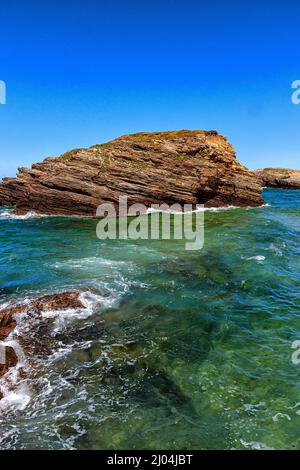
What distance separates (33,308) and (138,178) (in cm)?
3581

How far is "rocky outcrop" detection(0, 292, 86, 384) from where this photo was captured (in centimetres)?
1295

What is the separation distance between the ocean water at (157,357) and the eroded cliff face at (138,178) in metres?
24.9

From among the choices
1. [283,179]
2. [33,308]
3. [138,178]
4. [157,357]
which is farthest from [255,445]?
[283,179]

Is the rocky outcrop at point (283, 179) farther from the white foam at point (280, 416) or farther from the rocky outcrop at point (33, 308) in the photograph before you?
the white foam at point (280, 416)

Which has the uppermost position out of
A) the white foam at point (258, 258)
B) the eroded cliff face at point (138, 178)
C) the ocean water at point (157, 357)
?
the eroded cliff face at point (138, 178)

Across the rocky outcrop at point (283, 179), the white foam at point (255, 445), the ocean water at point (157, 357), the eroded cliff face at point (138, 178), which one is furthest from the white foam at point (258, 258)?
the rocky outcrop at point (283, 179)

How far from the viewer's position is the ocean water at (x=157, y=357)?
8.86 meters

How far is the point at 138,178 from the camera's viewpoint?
49062mm

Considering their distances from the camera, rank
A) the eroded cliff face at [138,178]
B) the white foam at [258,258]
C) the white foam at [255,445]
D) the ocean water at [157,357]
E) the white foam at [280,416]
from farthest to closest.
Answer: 1. the eroded cliff face at [138,178]
2. the white foam at [258,258]
3. the white foam at [280,416]
4. the ocean water at [157,357]
5. the white foam at [255,445]

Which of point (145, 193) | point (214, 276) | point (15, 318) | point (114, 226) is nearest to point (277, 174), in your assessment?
point (145, 193)

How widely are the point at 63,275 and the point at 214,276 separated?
27.4 feet

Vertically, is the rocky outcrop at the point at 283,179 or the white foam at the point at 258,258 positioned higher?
the rocky outcrop at the point at 283,179

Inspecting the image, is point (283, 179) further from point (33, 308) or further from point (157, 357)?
point (157, 357)

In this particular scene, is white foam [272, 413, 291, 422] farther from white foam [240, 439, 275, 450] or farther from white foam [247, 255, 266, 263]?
white foam [247, 255, 266, 263]
